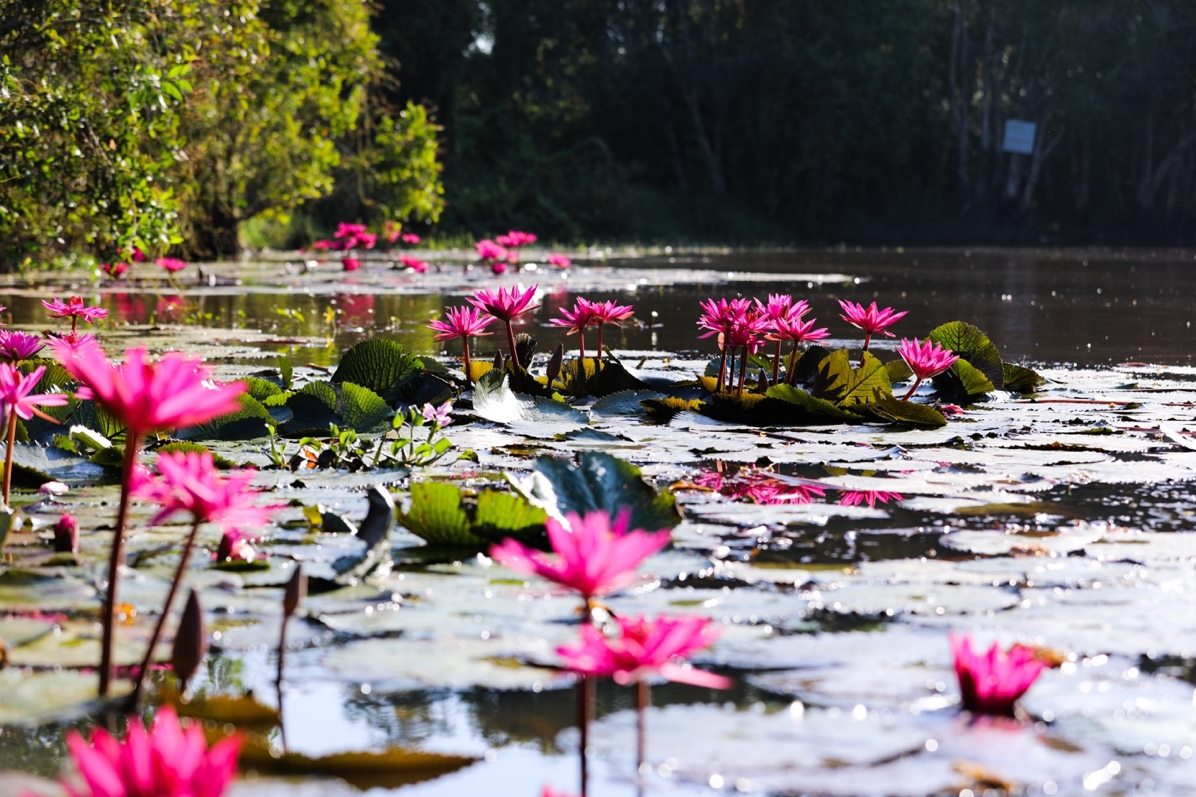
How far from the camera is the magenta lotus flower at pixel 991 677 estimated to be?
5.23ft

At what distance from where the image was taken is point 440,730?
1.64 meters

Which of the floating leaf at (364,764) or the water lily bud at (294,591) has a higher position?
the water lily bud at (294,591)

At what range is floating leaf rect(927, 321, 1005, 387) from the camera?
4.93 meters

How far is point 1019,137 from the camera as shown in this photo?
36.3 meters

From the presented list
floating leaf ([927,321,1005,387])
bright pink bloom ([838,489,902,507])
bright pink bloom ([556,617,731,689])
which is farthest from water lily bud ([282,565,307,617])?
floating leaf ([927,321,1005,387])

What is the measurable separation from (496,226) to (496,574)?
90.8 ft

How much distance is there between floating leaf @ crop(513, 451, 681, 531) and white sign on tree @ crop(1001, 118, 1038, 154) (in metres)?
35.2

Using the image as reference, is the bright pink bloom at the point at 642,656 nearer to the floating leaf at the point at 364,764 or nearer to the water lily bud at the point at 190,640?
the floating leaf at the point at 364,764

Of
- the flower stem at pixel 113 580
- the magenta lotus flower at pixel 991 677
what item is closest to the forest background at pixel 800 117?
the flower stem at pixel 113 580

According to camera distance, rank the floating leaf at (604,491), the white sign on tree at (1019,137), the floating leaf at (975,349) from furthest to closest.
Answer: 1. the white sign on tree at (1019,137)
2. the floating leaf at (975,349)
3. the floating leaf at (604,491)

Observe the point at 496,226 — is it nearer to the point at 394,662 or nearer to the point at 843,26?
the point at 843,26

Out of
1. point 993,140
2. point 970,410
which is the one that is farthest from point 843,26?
point 970,410

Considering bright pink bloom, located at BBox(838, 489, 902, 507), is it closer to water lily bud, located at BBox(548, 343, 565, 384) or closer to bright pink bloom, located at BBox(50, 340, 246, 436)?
water lily bud, located at BBox(548, 343, 565, 384)

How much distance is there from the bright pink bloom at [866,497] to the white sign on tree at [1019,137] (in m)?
34.7
